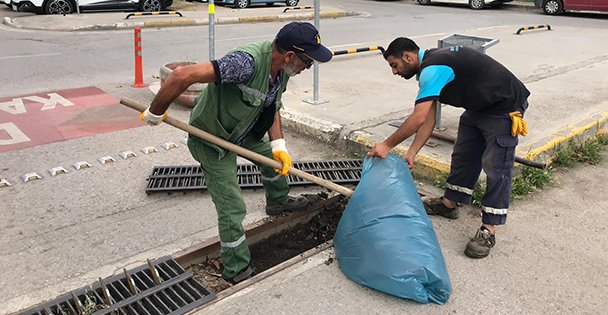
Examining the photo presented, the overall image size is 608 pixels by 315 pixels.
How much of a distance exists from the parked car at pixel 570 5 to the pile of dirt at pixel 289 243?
56.4 ft

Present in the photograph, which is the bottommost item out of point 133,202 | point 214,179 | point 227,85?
point 133,202

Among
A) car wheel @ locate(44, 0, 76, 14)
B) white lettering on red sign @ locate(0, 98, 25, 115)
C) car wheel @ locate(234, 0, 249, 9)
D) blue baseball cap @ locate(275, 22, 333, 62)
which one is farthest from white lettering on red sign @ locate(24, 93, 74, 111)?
car wheel @ locate(234, 0, 249, 9)

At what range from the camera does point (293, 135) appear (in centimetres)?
561

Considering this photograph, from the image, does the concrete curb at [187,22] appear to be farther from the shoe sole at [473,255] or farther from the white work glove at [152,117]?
the shoe sole at [473,255]

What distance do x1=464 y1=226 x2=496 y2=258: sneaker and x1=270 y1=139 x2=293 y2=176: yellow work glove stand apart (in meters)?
1.27

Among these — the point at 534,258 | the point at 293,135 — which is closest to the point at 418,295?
the point at 534,258

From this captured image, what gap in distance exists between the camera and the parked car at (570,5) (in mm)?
17266

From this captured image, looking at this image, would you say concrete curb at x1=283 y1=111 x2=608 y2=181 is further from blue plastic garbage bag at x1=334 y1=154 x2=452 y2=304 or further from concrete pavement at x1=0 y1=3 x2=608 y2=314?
blue plastic garbage bag at x1=334 y1=154 x2=452 y2=304

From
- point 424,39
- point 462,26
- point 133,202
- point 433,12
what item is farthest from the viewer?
point 433,12

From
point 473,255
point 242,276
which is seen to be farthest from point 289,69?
point 473,255

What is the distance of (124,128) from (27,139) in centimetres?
96

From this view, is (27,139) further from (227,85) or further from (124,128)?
(227,85)

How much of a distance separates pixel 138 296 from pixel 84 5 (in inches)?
568

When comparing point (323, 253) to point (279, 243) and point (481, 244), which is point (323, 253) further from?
point (481, 244)
